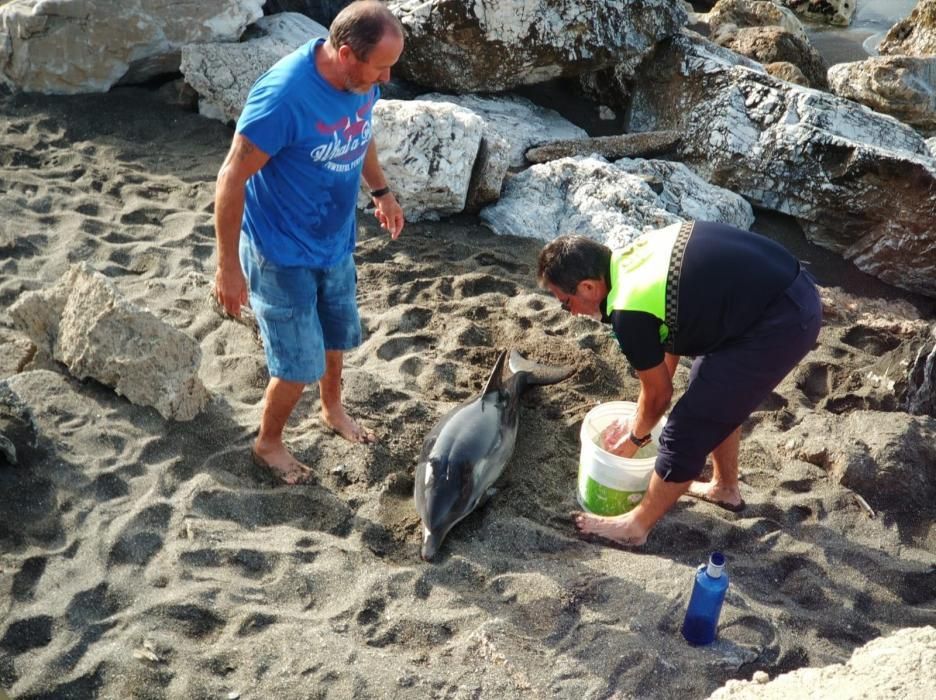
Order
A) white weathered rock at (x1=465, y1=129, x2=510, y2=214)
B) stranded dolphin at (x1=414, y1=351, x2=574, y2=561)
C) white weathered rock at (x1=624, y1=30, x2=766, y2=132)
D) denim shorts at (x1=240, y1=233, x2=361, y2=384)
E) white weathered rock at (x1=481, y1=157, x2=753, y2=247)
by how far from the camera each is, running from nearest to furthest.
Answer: denim shorts at (x1=240, y1=233, x2=361, y2=384) < stranded dolphin at (x1=414, y1=351, x2=574, y2=561) < white weathered rock at (x1=481, y1=157, x2=753, y2=247) < white weathered rock at (x1=465, y1=129, x2=510, y2=214) < white weathered rock at (x1=624, y1=30, x2=766, y2=132)

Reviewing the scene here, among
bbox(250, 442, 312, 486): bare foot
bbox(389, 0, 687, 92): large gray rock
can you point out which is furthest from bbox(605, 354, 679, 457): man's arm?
bbox(389, 0, 687, 92): large gray rock

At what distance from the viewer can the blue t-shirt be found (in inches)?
130

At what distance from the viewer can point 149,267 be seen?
5656 mm

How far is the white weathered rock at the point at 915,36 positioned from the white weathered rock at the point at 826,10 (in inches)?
70.4

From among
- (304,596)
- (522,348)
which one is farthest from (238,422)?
(522,348)

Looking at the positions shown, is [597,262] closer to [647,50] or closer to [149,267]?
[149,267]

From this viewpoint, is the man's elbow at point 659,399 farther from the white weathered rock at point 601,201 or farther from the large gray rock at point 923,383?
the white weathered rock at point 601,201

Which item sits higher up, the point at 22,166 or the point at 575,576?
the point at 22,166

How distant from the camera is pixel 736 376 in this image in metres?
3.47

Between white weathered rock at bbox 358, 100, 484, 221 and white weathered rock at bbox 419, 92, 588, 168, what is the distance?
36.0 inches

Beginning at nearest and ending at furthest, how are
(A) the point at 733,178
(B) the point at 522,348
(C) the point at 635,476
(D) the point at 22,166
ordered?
(C) the point at 635,476, (B) the point at 522,348, (D) the point at 22,166, (A) the point at 733,178

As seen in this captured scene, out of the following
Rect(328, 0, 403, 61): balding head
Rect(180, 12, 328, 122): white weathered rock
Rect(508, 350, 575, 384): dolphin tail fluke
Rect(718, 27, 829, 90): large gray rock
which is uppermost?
Rect(328, 0, 403, 61): balding head

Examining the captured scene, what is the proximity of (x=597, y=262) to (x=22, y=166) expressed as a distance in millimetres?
4843

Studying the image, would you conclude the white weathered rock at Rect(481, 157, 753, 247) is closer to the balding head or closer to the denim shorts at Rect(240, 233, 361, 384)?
the denim shorts at Rect(240, 233, 361, 384)
